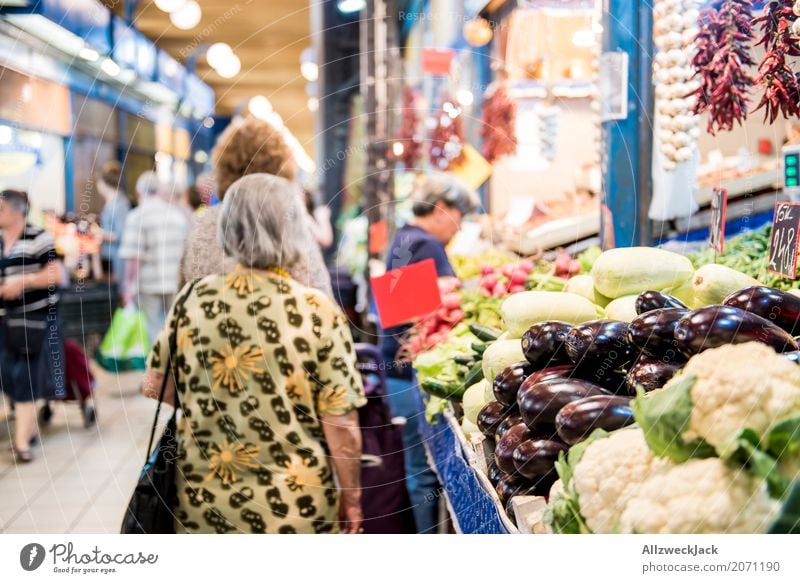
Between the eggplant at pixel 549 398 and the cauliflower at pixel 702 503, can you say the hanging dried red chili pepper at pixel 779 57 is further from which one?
the cauliflower at pixel 702 503

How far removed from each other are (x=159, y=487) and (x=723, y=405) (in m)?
1.23

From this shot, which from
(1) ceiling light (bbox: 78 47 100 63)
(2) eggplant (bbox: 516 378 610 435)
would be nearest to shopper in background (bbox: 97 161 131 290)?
(1) ceiling light (bbox: 78 47 100 63)

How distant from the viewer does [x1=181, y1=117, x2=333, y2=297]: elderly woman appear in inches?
76.7

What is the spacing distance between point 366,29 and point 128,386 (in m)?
3.43

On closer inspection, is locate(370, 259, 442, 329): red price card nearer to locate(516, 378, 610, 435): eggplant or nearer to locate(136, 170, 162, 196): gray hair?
locate(516, 378, 610, 435): eggplant

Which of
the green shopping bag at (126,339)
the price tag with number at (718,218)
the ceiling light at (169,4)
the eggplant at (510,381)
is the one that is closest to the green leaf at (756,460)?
the eggplant at (510,381)

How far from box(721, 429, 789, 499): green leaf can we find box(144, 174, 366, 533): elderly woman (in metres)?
1.09

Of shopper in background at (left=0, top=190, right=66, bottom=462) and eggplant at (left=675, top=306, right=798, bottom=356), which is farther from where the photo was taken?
shopper in background at (left=0, top=190, right=66, bottom=462)

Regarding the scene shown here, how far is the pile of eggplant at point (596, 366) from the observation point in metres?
1.16

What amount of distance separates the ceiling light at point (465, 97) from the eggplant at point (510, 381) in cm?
453

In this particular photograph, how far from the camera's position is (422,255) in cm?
289

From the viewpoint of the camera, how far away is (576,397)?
127 centimetres
